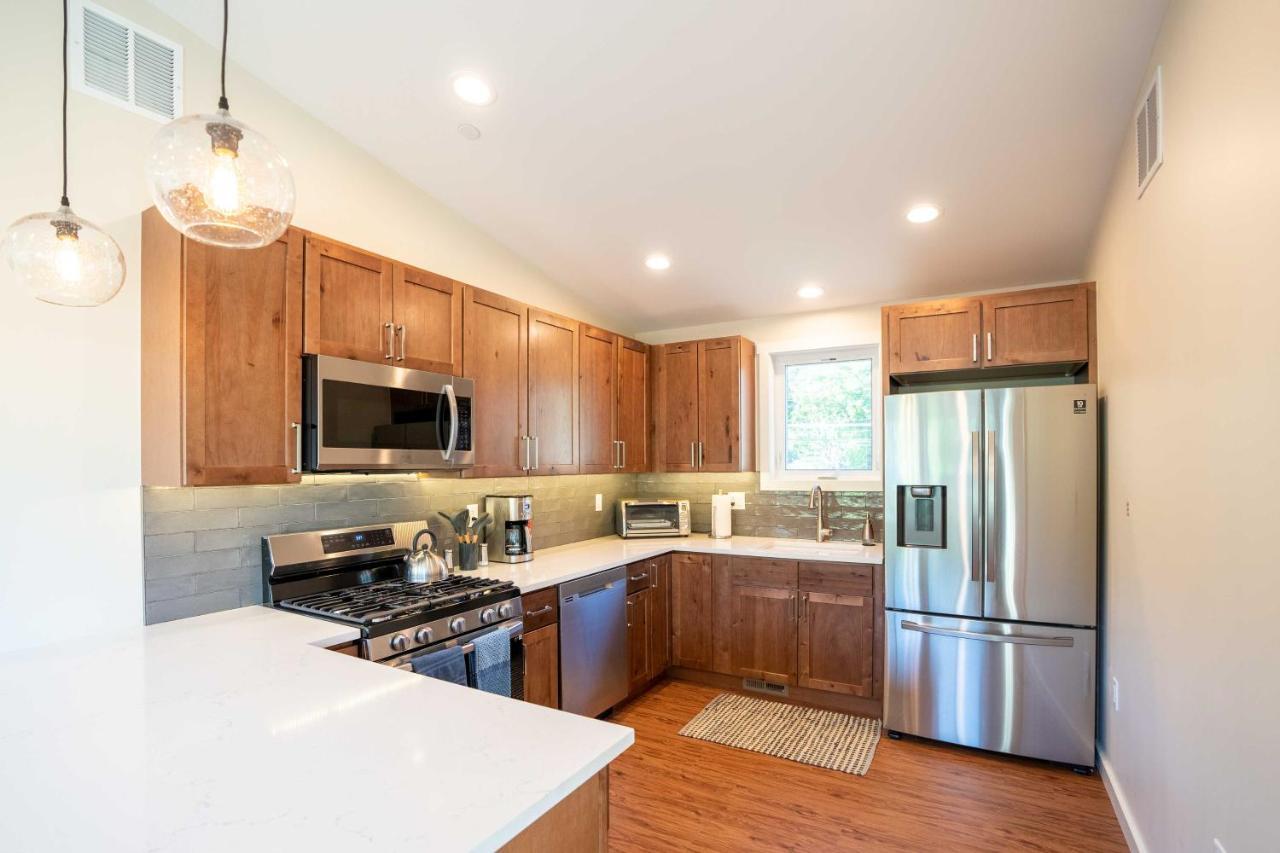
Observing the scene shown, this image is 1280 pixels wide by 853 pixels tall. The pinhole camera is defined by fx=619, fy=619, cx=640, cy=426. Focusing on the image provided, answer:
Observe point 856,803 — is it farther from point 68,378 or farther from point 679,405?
point 68,378

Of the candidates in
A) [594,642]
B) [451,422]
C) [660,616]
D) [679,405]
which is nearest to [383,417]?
[451,422]

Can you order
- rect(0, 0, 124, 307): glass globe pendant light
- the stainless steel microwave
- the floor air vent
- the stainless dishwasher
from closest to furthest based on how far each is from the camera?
1. rect(0, 0, 124, 307): glass globe pendant light
2. the stainless steel microwave
3. the stainless dishwasher
4. the floor air vent

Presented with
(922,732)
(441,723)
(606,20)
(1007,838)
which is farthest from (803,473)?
(441,723)

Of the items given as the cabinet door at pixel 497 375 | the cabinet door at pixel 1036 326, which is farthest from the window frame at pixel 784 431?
the cabinet door at pixel 497 375

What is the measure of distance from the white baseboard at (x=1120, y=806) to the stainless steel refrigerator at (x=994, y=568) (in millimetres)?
72

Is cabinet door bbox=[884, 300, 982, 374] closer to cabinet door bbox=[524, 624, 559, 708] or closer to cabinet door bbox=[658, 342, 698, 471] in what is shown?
cabinet door bbox=[658, 342, 698, 471]

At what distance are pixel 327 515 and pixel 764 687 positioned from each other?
106 inches

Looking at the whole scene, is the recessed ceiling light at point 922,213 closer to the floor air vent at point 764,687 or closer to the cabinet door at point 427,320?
the cabinet door at point 427,320

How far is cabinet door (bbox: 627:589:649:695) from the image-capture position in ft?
11.8

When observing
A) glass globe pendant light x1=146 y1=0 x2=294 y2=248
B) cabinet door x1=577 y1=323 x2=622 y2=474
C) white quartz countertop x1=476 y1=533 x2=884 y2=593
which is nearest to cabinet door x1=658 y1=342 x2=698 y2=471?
cabinet door x1=577 y1=323 x2=622 y2=474

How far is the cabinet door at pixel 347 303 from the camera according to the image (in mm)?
2371

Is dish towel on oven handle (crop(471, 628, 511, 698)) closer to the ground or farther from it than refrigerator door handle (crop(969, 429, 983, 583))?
closer to the ground

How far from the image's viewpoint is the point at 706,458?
429 cm

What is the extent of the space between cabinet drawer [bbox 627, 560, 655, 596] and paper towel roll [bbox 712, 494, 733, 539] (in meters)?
0.66
